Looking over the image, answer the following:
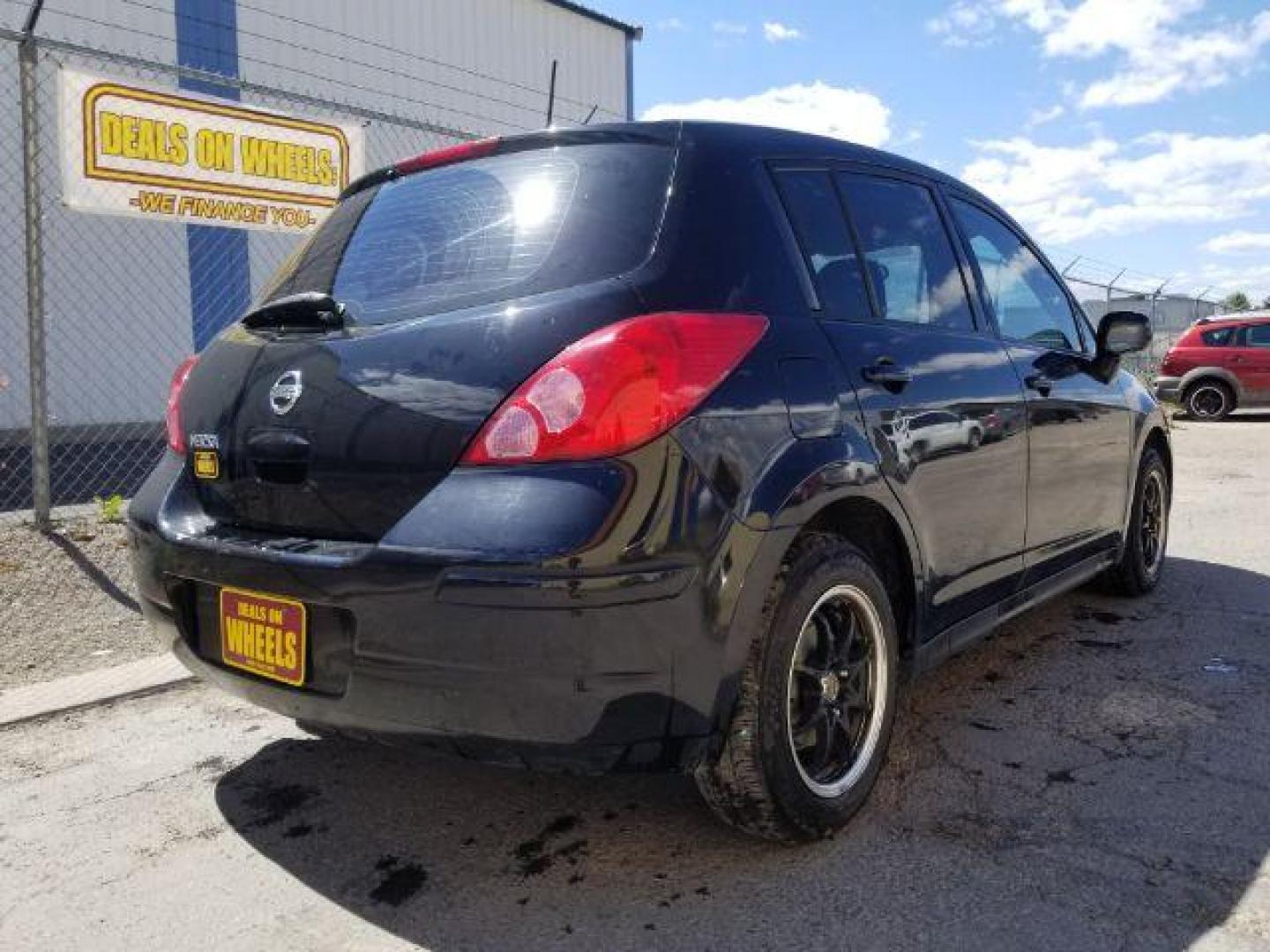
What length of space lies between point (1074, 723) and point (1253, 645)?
130 centimetres

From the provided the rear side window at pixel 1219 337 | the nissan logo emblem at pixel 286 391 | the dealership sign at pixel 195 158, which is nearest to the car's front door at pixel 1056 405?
the nissan logo emblem at pixel 286 391

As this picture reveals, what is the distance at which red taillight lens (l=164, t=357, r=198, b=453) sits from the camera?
262 centimetres

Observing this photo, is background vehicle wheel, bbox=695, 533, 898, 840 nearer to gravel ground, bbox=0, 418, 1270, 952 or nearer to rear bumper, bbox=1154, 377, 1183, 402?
gravel ground, bbox=0, 418, 1270, 952

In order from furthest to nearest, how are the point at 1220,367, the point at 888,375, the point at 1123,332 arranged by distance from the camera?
the point at 1220,367, the point at 1123,332, the point at 888,375

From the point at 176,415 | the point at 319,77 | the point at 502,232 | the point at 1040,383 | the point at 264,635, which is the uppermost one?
the point at 319,77

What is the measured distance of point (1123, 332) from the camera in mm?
4059

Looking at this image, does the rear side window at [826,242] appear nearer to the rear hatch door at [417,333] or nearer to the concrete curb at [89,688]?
the rear hatch door at [417,333]

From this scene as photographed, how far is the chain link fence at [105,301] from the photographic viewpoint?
382 inches

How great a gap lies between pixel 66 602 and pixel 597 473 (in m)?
3.43

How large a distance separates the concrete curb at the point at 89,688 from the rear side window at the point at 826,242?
2.37 meters

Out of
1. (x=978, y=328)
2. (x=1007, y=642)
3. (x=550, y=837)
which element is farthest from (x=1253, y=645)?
(x=550, y=837)

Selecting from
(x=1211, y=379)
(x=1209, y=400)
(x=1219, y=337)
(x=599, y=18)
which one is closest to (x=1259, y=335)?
(x=1219, y=337)

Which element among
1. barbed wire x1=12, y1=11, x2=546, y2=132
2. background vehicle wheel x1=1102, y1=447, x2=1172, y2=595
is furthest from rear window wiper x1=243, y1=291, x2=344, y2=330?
barbed wire x1=12, y1=11, x2=546, y2=132

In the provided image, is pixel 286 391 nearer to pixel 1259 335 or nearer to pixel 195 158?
pixel 195 158
